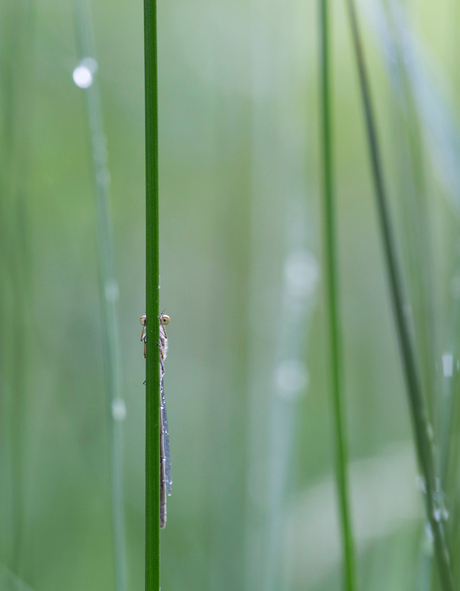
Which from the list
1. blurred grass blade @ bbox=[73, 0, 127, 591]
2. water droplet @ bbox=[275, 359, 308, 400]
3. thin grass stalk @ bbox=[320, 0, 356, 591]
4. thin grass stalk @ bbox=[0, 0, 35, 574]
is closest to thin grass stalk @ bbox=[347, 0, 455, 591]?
thin grass stalk @ bbox=[320, 0, 356, 591]

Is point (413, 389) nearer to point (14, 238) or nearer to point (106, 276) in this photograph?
point (106, 276)

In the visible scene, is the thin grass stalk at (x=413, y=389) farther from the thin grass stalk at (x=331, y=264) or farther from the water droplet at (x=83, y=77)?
the water droplet at (x=83, y=77)

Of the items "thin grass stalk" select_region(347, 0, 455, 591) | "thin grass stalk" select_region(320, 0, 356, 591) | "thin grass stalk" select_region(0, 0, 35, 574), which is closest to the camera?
"thin grass stalk" select_region(347, 0, 455, 591)

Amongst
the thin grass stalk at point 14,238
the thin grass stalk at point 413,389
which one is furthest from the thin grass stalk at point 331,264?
the thin grass stalk at point 14,238

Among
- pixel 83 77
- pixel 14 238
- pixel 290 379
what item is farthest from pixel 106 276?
pixel 290 379

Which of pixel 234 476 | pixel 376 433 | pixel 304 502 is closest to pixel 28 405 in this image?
pixel 234 476

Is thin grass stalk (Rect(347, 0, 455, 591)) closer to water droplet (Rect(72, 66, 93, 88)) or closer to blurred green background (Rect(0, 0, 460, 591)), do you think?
blurred green background (Rect(0, 0, 460, 591))
